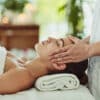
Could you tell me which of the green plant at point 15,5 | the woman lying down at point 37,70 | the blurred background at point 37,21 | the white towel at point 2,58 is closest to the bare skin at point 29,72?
the woman lying down at point 37,70

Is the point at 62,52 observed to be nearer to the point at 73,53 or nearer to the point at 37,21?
the point at 73,53

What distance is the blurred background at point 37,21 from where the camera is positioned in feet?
15.3

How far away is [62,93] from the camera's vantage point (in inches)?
65.2

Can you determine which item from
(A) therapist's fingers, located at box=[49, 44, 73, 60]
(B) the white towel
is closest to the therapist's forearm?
(A) therapist's fingers, located at box=[49, 44, 73, 60]

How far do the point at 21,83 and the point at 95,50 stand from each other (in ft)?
1.43

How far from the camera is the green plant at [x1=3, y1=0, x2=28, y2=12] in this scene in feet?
16.7

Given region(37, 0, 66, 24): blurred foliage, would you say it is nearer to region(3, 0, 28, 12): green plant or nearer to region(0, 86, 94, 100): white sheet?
region(3, 0, 28, 12): green plant

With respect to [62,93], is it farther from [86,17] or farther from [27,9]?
[27,9]

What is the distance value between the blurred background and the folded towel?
2898 mm

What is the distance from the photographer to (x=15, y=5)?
513 centimetres

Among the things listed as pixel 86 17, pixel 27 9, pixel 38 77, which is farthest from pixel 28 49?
pixel 38 77

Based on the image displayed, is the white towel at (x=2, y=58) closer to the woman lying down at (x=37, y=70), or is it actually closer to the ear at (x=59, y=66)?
the woman lying down at (x=37, y=70)

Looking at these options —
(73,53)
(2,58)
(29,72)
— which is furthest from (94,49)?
(2,58)

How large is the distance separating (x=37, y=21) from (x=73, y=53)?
3.66 metres
